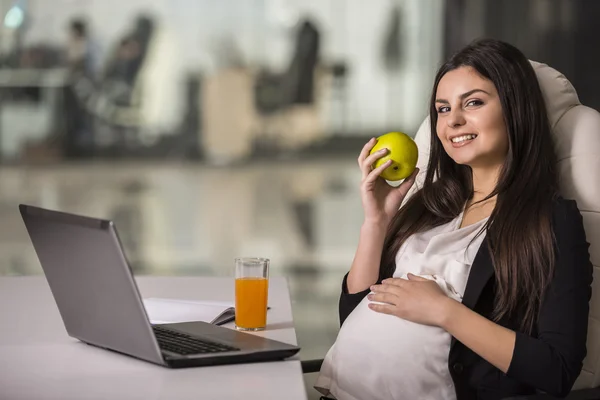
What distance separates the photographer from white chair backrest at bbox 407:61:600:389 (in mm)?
1752

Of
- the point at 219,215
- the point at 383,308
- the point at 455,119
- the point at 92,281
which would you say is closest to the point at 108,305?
the point at 92,281

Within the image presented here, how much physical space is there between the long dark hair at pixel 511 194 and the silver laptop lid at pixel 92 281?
0.70m

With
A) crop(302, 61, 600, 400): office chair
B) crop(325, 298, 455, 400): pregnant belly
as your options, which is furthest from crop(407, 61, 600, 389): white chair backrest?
crop(325, 298, 455, 400): pregnant belly

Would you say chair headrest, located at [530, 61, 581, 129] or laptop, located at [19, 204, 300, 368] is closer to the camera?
laptop, located at [19, 204, 300, 368]

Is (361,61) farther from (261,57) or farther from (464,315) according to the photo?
(464,315)

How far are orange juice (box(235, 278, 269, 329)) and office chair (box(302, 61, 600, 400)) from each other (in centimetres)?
22

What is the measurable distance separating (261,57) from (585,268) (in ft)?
33.1

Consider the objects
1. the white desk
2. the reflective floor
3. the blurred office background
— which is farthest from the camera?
the blurred office background

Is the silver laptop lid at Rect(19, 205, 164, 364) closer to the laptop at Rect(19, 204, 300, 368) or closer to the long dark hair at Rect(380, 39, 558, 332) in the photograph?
the laptop at Rect(19, 204, 300, 368)

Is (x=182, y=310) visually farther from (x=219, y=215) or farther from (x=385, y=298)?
(x=219, y=215)

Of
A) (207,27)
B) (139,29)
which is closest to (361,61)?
(207,27)

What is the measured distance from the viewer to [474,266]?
5.69ft

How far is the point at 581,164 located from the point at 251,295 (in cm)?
71

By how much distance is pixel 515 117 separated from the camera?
1.84 m
